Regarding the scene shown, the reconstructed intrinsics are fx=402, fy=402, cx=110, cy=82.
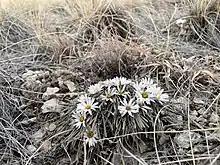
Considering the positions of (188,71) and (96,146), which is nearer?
(96,146)

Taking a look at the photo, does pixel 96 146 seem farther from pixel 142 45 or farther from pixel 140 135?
pixel 142 45

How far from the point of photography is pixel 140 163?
122 centimetres

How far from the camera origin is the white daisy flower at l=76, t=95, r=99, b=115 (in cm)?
129

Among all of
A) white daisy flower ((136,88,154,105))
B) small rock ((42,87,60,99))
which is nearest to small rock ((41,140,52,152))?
small rock ((42,87,60,99))

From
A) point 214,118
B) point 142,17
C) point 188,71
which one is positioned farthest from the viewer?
point 142,17

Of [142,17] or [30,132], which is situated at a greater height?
[142,17]

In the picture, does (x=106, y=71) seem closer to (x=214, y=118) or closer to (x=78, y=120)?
(x=78, y=120)

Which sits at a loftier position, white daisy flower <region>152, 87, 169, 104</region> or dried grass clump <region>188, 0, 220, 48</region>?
dried grass clump <region>188, 0, 220, 48</region>

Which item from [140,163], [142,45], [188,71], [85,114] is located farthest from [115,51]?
[140,163]

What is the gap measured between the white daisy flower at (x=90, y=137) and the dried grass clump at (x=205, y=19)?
86 cm

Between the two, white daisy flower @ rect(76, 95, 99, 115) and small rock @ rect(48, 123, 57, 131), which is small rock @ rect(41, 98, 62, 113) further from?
white daisy flower @ rect(76, 95, 99, 115)

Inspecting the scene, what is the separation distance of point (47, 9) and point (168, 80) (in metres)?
0.96

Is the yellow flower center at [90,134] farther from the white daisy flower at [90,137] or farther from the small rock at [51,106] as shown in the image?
the small rock at [51,106]

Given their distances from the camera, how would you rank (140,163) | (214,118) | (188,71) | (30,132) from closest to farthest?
(140,163)
(214,118)
(30,132)
(188,71)
